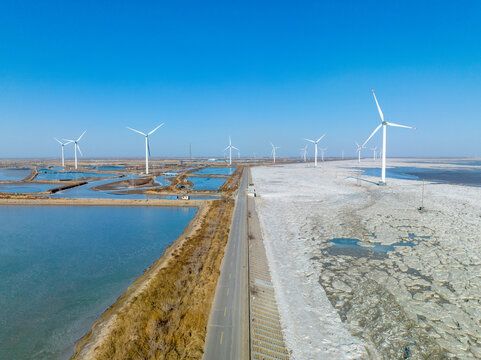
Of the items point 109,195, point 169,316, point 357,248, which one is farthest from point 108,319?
point 109,195

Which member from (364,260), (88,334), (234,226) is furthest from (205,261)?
(364,260)

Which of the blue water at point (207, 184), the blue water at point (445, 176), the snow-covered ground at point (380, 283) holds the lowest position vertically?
the snow-covered ground at point (380, 283)

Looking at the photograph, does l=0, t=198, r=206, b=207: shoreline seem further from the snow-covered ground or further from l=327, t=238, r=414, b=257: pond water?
l=327, t=238, r=414, b=257: pond water

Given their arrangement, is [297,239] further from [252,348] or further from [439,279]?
[252,348]

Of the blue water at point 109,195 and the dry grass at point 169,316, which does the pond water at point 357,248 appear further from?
the blue water at point 109,195

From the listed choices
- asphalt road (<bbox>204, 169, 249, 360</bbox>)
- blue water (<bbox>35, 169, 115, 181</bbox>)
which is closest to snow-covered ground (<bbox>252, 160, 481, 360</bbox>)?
asphalt road (<bbox>204, 169, 249, 360</bbox>)

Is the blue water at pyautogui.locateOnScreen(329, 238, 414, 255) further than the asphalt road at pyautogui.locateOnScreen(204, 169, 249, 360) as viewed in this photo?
Yes

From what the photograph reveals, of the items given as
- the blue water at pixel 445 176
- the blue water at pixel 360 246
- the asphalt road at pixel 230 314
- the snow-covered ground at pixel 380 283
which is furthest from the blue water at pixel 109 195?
the blue water at pixel 445 176

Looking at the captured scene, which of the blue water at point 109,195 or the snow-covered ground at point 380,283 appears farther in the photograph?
the blue water at point 109,195
